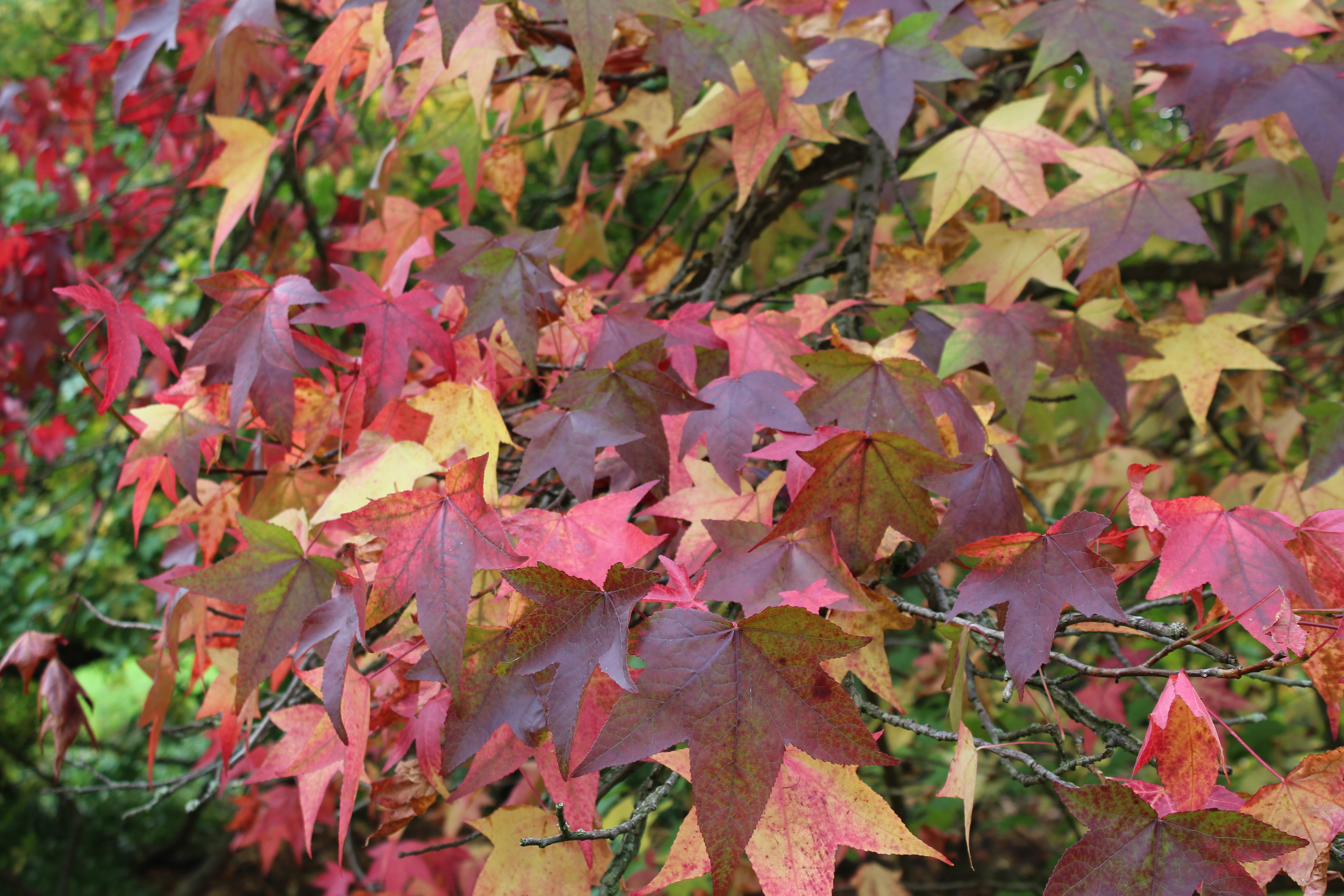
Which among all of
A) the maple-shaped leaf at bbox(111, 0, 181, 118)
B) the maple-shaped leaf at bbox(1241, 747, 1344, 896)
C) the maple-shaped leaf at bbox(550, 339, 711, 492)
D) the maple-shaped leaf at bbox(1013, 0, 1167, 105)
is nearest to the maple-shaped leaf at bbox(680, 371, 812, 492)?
the maple-shaped leaf at bbox(550, 339, 711, 492)

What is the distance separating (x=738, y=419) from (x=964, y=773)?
0.48m

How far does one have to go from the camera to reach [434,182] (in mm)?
1935

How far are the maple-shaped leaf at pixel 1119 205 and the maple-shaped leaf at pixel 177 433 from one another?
4.49 feet

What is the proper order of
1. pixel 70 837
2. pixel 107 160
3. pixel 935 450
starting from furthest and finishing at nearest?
pixel 107 160, pixel 70 837, pixel 935 450

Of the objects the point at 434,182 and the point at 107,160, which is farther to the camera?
the point at 107,160

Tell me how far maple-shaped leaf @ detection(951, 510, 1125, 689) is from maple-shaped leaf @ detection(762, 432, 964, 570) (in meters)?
0.10

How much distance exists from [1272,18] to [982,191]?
0.62 m

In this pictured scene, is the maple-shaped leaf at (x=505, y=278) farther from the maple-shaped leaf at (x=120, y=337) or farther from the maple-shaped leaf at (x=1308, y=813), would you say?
the maple-shaped leaf at (x=1308, y=813)

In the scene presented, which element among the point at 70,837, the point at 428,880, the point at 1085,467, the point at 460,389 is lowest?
the point at 70,837

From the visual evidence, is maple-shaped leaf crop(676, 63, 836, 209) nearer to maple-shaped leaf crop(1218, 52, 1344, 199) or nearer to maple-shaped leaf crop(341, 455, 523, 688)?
maple-shaped leaf crop(1218, 52, 1344, 199)

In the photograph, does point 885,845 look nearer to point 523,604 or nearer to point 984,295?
point 523,604

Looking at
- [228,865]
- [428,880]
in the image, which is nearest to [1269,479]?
[428,880]

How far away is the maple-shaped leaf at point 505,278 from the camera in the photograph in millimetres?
1129

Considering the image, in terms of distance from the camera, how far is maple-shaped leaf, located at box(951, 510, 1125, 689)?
79 cm
